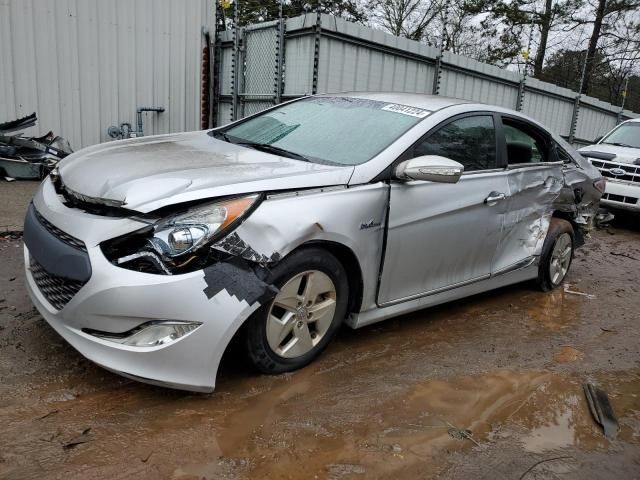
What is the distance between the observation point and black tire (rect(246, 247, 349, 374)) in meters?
2.73

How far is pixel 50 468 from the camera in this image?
2.18 m

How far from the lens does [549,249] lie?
4887 millimetres

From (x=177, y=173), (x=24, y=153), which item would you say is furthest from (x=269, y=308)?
(x=24, y=153)

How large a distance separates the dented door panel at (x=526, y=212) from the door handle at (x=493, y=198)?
14cm

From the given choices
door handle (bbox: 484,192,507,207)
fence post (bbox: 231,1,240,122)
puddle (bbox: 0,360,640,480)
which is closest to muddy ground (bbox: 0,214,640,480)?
puddle (bbox: 0,360,640,480)

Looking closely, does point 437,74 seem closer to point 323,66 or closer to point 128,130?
point 323,66

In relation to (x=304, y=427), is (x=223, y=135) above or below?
above

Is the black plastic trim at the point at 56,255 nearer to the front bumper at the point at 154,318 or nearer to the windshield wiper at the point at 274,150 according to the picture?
the front bumper at the point at 154,318

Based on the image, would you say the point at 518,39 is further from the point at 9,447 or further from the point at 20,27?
the point at 9,447

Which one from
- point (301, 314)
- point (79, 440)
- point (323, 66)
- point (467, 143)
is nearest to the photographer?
point (79, 440)

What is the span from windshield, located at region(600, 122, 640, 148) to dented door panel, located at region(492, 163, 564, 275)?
5.63 m

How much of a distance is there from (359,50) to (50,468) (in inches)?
306

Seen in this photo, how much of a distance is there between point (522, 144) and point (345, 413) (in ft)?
9.35

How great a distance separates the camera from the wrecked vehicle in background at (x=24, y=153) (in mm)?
6938
